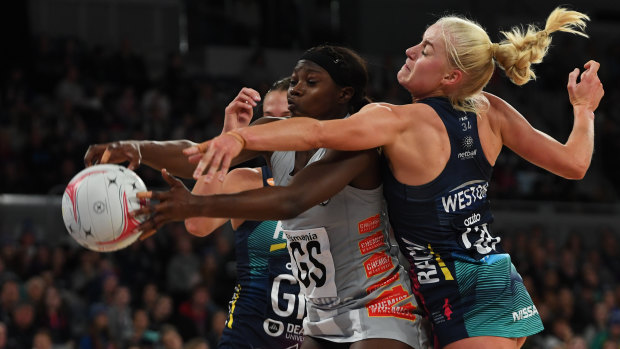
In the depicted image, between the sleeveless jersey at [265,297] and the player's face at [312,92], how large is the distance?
38.9 inches

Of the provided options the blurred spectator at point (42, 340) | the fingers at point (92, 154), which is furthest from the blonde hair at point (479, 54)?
the blurred spectator at point (42, 340)

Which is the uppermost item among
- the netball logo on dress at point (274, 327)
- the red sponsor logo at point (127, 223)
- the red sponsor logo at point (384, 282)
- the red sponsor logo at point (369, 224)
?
the red sponsor logo at point (127, 223)

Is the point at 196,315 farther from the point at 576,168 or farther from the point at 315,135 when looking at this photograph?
the point at 315,135

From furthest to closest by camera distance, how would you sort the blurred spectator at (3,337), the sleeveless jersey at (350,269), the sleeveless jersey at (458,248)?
1. the blurred spectator at (3,337)
2. the sleeveless jersey at (350,269)
3. the sleeveless jersey at (458,248)

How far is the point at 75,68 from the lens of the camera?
46.9 ft

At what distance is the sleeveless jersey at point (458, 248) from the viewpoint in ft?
12.1

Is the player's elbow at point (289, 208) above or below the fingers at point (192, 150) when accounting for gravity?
below

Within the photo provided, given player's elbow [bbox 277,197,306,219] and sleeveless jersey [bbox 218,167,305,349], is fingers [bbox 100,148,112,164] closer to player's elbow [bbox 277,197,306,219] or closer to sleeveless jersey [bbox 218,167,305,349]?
player's elbow [bbox 277,197,306,219]

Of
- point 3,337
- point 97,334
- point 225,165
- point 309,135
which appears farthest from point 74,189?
point 97,334

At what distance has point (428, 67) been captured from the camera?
3.85m

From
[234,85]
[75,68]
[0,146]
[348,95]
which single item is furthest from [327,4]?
[348,95]

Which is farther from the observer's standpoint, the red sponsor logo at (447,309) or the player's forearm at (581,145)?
the player's forearm at (581,145)

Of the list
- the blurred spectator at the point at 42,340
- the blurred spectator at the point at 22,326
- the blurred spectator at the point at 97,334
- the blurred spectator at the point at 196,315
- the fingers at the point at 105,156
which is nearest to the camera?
the fingers at the point at 105,156

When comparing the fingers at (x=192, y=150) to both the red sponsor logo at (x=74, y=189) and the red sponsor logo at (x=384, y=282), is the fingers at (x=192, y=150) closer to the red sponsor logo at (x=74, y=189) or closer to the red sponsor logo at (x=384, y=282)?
the red sponsor logo at (x=74, y=189)
